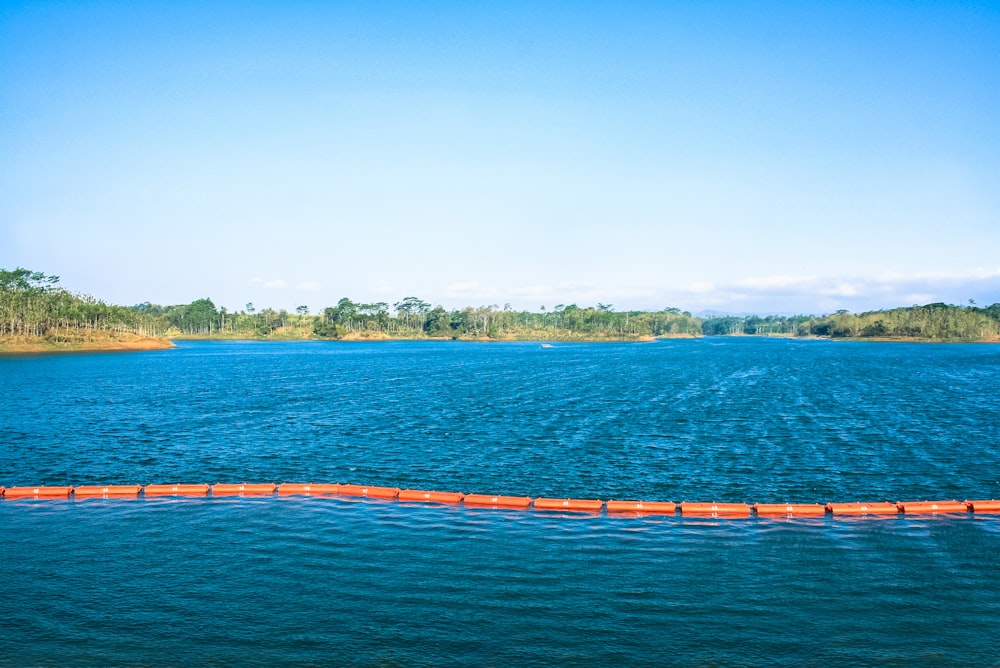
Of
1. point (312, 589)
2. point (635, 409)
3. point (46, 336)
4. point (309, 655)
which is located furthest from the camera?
point (46, 336)

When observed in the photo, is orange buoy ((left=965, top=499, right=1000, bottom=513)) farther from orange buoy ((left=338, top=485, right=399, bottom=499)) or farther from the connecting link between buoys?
orange buoy ((left=338, top=485, right=399, bottom=499))

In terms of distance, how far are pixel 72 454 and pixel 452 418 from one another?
3289 centimetres

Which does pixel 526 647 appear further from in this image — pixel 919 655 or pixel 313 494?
pixel 313 494

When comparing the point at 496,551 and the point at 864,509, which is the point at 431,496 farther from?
the point at 864,509

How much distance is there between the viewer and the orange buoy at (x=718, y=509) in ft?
109

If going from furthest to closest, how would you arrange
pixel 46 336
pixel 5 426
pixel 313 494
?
pixel 46 336 < pixel 5 426 < pixel 313 494

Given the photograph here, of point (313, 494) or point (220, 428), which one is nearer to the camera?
point (313, 494)

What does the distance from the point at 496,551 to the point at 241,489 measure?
1741cm

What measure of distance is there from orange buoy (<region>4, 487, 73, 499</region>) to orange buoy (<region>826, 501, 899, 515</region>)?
4168 centimetres

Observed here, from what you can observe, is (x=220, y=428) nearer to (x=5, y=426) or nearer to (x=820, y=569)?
(x=5, y=426)

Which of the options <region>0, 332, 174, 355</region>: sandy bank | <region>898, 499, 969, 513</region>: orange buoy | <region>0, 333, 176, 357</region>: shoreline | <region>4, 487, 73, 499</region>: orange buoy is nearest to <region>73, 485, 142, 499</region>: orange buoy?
<region>4, 487, 73, 499</region>: orange buoy

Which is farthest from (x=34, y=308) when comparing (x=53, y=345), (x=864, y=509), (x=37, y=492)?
(x=864, y=509)

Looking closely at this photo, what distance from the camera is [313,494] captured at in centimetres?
3728

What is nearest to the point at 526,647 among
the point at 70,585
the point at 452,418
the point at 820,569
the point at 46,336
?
the point at 820,569
